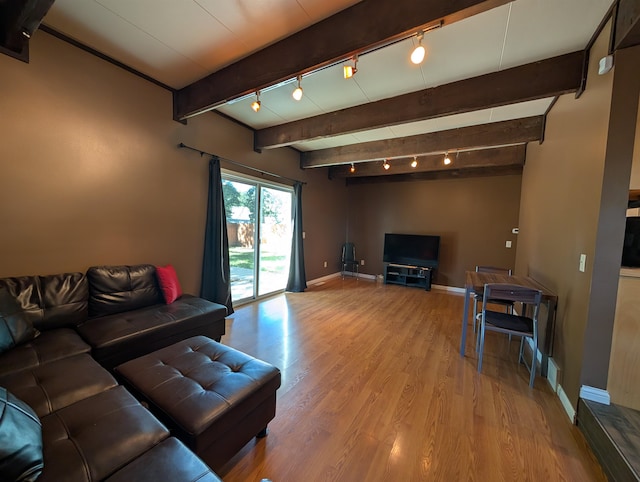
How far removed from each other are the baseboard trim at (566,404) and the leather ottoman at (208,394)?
2.11 m

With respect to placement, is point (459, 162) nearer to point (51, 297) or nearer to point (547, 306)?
point (547, 306)

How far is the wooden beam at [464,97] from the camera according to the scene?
6.91 feet

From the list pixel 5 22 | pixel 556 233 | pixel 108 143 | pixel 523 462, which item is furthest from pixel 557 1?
pixel 108 143

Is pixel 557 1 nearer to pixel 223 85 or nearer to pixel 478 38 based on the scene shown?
pixel 478 38

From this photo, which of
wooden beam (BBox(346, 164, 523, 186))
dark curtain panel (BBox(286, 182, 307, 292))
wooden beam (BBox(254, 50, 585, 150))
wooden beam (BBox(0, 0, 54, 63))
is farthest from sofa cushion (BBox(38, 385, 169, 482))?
wooden beam (BBox(346, 164, 523, 186))

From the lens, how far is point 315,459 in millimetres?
1451

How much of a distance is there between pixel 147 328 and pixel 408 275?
4967mm

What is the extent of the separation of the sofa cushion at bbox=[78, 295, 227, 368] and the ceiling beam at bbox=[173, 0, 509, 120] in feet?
6.85

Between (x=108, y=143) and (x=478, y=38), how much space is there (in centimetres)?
337

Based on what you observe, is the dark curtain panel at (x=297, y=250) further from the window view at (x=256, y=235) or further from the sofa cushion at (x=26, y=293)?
the sofa cushion at (x=26, y=293)

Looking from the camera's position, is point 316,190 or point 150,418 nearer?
point 150,418

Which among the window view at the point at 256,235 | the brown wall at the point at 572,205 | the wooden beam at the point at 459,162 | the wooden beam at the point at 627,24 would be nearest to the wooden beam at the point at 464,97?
the brown wall at the point at 572,205

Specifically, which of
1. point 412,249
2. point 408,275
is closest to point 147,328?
point 408,275

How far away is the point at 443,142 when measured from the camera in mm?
3713
